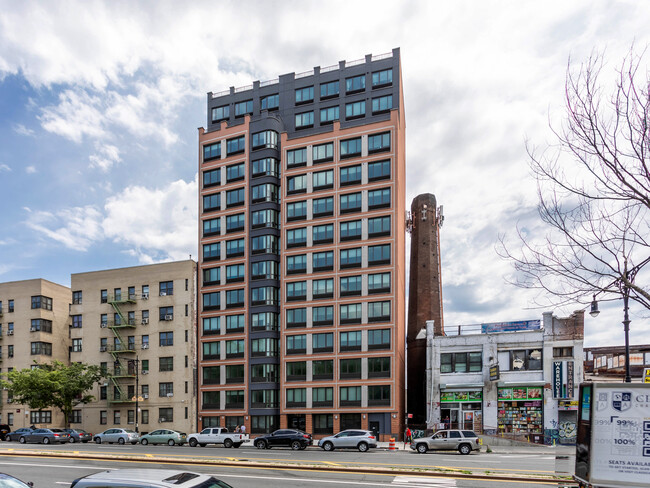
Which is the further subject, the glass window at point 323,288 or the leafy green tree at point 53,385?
the glass window at point 323,288

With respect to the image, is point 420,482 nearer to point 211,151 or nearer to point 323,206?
point 323,206

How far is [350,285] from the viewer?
54000 millimetres

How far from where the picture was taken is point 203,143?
2510 inches

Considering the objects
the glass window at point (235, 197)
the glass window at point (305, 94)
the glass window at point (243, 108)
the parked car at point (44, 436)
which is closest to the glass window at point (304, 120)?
the glass window at point (305, 94)

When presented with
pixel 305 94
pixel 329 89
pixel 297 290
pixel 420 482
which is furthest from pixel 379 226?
pixel 420 482

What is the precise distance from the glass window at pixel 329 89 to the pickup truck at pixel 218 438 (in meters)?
39.8

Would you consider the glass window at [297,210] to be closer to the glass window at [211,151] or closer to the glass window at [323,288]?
the glass window at [323,288]

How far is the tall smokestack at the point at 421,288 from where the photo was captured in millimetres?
59375

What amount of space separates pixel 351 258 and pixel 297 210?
857 centimetres

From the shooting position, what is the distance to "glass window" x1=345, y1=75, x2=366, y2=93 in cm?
6058

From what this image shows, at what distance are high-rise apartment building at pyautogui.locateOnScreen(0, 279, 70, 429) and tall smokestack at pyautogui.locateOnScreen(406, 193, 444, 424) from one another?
43008 mm

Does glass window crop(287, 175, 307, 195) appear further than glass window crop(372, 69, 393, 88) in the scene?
No

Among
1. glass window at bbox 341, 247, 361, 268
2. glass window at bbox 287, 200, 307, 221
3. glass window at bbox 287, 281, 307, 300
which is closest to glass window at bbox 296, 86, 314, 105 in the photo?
glass window at bbox 287, 200, 307, 221

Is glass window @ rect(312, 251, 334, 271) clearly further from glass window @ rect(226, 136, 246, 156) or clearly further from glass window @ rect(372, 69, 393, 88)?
glass window @ rect(372, 69, 393, 88)
